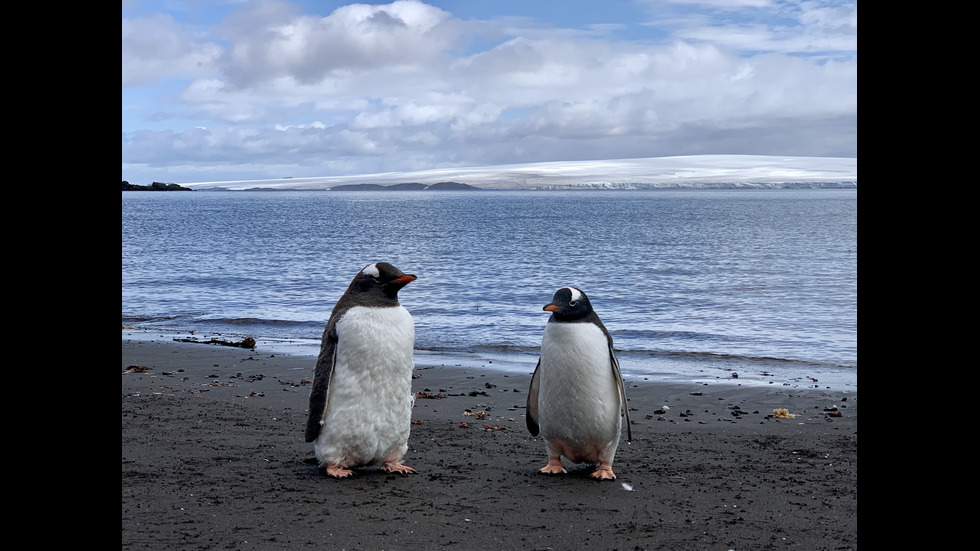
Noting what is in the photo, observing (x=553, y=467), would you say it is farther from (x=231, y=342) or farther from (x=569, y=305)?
(x=231, y=342)

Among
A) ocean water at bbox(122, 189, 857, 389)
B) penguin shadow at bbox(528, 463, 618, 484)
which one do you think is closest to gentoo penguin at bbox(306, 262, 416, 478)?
penguin shadow at bbox(528, 463, 618, 484)

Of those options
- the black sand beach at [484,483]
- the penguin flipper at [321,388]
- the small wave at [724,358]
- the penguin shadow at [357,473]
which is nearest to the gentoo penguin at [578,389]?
the black sand beach at [484,483]

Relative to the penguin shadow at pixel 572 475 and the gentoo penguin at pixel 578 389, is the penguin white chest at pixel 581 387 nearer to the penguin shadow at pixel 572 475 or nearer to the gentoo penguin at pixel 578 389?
the gentoo penguin at pixel 578 389

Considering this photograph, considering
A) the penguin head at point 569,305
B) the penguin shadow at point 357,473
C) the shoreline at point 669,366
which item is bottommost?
the shoreline at point 669,366

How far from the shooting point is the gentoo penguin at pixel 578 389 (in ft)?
18.0

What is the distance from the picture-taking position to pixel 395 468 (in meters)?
5.48

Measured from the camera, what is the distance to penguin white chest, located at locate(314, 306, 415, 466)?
5.30 metres

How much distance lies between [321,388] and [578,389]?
1690mm

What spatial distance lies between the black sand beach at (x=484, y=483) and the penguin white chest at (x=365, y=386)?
0.21 metres

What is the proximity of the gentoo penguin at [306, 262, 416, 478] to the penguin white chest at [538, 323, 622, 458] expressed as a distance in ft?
3.24

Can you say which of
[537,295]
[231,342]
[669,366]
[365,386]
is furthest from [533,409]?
[537,295]

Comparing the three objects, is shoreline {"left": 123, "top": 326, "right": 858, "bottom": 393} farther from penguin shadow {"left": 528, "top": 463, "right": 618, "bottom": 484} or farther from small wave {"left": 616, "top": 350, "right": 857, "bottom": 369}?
penguin shadow {"left": 528, "top": 463, "right": 618, "bottom": 484}

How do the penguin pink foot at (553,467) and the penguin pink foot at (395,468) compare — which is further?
the penguin pink foot at (553,467)
